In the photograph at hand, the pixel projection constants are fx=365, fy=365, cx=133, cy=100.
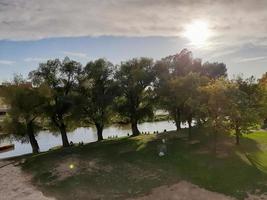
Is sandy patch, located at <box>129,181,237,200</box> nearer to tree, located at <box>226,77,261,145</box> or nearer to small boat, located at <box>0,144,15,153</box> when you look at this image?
tree, located at <box>226,77,261,145</box>

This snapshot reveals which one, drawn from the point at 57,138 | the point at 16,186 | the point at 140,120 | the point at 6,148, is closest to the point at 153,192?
the point at 16,186

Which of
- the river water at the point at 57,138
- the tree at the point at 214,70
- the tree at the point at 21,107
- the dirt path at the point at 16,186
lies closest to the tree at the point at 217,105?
the dirt path at the point at 16,186

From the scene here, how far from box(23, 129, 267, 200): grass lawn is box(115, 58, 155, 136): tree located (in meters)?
12.7

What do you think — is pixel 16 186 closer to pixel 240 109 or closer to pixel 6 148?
pixel 240 109

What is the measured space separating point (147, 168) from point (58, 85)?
30.3 m

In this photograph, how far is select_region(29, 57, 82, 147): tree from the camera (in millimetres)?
67312

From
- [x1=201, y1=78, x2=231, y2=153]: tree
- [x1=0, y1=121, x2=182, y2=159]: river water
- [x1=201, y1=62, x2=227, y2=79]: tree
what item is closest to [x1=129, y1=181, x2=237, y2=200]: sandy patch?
[x1=201, y1=78, x2=231, y2=153]: tree

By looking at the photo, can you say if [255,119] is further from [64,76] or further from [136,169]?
[64,76]

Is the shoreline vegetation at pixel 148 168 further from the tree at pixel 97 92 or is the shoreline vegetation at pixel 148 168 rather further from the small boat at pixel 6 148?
the small boat at pixel 6 148

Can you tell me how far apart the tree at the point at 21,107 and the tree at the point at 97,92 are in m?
8.50

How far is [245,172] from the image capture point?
41.2 metres

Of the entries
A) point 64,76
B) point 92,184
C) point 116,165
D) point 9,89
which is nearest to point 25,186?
point 92,184

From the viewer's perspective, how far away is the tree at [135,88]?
72.4 meters

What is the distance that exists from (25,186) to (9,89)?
83.2 ft
